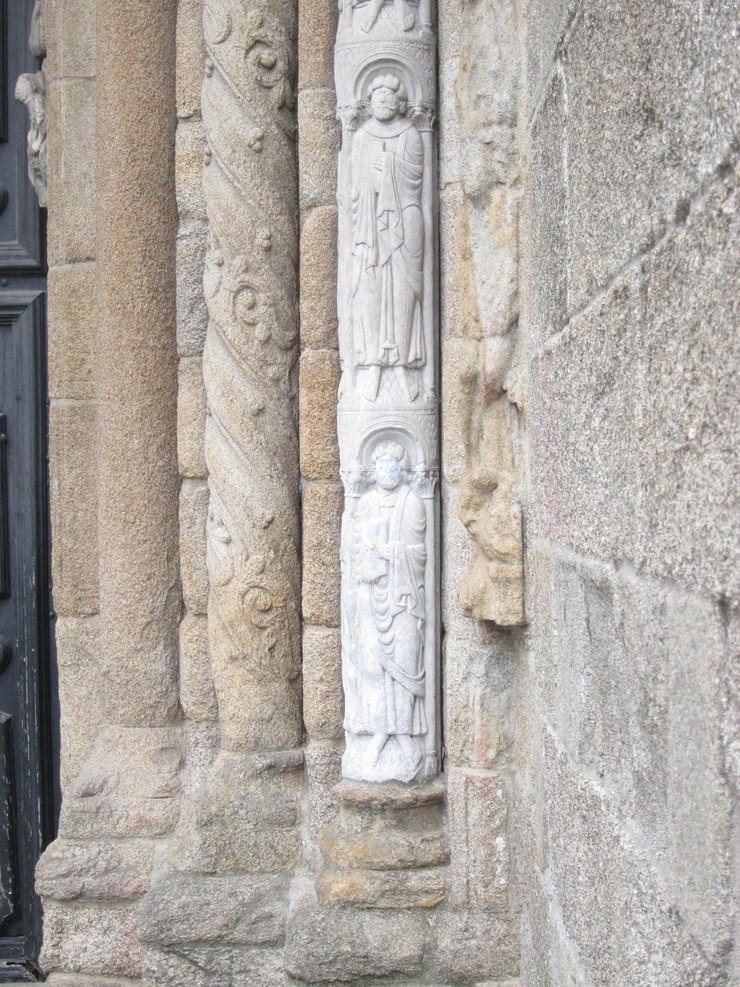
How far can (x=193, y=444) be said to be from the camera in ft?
8.93

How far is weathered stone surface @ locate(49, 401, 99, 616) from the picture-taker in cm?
301

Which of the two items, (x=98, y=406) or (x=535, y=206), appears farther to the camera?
(x=98, y=406)

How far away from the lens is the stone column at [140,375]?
2.84 metres

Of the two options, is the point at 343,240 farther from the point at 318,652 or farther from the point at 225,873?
the point at 225,873

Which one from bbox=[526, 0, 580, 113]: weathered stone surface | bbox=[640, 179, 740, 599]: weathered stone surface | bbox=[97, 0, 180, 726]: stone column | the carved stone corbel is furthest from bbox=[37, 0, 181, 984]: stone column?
bbox=[640, 179, 740, 599]: weathered stone surface

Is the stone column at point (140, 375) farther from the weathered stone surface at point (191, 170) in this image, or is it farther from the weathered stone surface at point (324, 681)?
the weathered stone surface at point (324, 681)

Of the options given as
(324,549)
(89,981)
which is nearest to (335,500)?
(324,549)

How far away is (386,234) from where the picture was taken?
7.73 ft

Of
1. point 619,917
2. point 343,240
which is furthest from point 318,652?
point 619,917

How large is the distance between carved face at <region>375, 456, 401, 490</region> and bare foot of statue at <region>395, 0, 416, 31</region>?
3.21 ft

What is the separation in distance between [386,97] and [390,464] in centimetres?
83

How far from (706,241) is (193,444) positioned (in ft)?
6.38

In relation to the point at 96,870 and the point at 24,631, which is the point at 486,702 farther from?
the point at 24,631

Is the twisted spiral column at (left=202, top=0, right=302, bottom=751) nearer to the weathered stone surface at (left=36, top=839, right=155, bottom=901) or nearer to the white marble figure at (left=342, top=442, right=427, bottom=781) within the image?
the white marble figure at (left=342, top=442, right=427, bottom=781)
